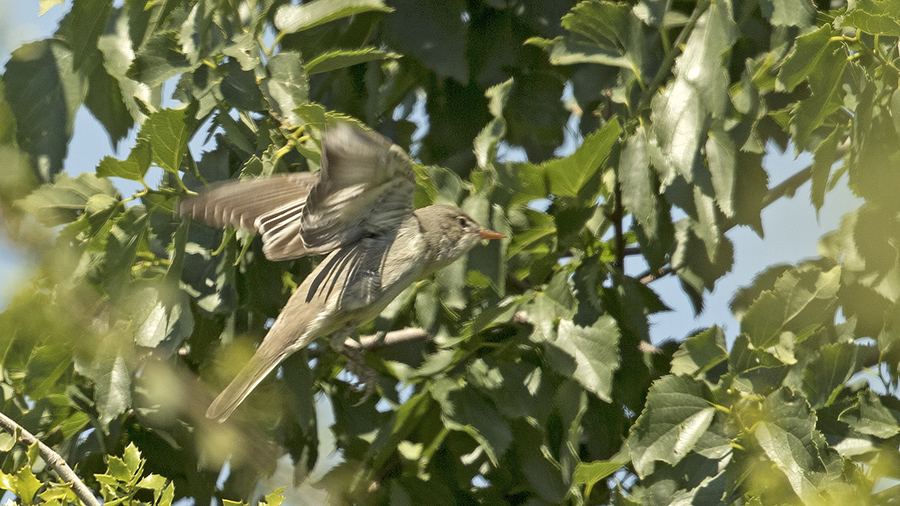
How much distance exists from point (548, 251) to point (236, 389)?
919 mm

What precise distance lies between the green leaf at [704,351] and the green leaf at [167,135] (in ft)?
4.26

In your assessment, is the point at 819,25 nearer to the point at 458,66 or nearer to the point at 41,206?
the point at 458,66

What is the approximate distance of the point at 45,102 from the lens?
2.56 meters

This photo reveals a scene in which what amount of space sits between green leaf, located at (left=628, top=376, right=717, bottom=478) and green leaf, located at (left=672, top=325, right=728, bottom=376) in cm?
9

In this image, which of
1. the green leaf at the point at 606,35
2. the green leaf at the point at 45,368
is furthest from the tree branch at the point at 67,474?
the green leaf at the point at 606,35

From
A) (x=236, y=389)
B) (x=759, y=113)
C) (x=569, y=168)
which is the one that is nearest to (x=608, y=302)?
(x=569, y=168)

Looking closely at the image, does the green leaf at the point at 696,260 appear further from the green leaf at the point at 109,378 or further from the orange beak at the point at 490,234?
the green leaf at the point at 109,378

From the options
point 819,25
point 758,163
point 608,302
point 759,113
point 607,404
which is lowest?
point 607,404

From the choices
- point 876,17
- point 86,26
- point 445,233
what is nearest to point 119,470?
point 445,233

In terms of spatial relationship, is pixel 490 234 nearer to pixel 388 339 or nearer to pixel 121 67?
pixel 388 339

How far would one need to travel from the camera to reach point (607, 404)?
102 inches

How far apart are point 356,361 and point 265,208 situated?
19.3 inches

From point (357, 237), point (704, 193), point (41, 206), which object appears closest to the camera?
point (704, 193)

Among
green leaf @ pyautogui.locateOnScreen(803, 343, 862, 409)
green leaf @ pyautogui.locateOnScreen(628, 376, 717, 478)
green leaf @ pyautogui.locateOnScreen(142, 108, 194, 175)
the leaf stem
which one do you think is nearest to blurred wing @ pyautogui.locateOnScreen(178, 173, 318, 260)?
green leaf @ pyautogui.locateOnScreen(142, 108, 194, 175)
